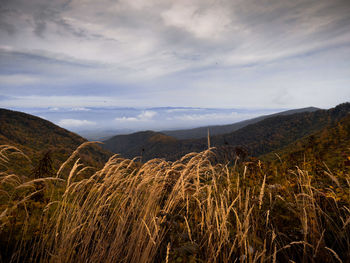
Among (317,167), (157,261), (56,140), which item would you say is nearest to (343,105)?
(317,167)

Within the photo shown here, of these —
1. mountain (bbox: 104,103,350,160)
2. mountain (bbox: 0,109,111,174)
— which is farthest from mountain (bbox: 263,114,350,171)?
mountain (bbox: 0,109,111,174)

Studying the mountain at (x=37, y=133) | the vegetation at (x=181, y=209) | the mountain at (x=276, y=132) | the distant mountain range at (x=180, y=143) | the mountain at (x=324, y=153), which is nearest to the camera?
Result: the vegetation at (x=181, y=209)

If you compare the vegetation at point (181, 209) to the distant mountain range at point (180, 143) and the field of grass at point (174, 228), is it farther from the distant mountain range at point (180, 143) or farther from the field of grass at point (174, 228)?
the distant mountain range at point (180, 143)

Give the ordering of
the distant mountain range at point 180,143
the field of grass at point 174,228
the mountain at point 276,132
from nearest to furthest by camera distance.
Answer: the field of grass at point 174,228, the distant mountain range at point 180,143, the mountain at point 276,132

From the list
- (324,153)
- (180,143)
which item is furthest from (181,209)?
(180,143)

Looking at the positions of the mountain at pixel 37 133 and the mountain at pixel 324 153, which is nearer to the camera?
the mountain at pixel 324 153

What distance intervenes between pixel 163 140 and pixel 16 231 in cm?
15682

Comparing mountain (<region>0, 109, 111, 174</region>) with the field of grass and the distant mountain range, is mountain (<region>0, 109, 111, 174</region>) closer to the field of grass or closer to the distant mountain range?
the distant mountain range

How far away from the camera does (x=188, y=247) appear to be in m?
2.06

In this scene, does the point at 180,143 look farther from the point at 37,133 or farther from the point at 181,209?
the point at 181,209

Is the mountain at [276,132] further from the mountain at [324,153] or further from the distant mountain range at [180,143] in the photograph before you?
the mountain at [324,153]

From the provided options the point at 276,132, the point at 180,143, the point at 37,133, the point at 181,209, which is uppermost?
the point at 37,133

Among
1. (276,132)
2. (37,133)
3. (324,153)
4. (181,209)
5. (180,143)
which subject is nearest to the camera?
(181,209)

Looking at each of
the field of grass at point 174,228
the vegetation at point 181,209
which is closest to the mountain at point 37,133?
the vegetation at point 181,209
